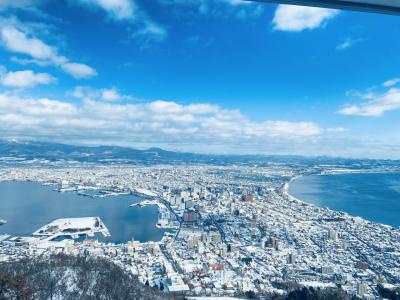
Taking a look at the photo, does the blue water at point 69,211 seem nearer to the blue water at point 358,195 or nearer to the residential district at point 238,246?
the residential district at point 238,246

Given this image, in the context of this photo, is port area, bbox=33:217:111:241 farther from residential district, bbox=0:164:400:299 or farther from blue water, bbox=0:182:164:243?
blue water, bbox=0:182:164:243

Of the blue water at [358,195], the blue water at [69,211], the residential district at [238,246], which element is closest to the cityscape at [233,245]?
the residential district at [238,246]

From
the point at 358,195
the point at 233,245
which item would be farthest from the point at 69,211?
the point at 358,195

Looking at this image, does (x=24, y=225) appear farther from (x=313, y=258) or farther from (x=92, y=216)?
(x=313, y=258)

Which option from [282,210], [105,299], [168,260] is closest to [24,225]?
[168,260]

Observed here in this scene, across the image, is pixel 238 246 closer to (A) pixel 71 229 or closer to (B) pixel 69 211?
(A) pixel 71 229

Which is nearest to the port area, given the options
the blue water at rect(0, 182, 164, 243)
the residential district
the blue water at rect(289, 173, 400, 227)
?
the residential district
